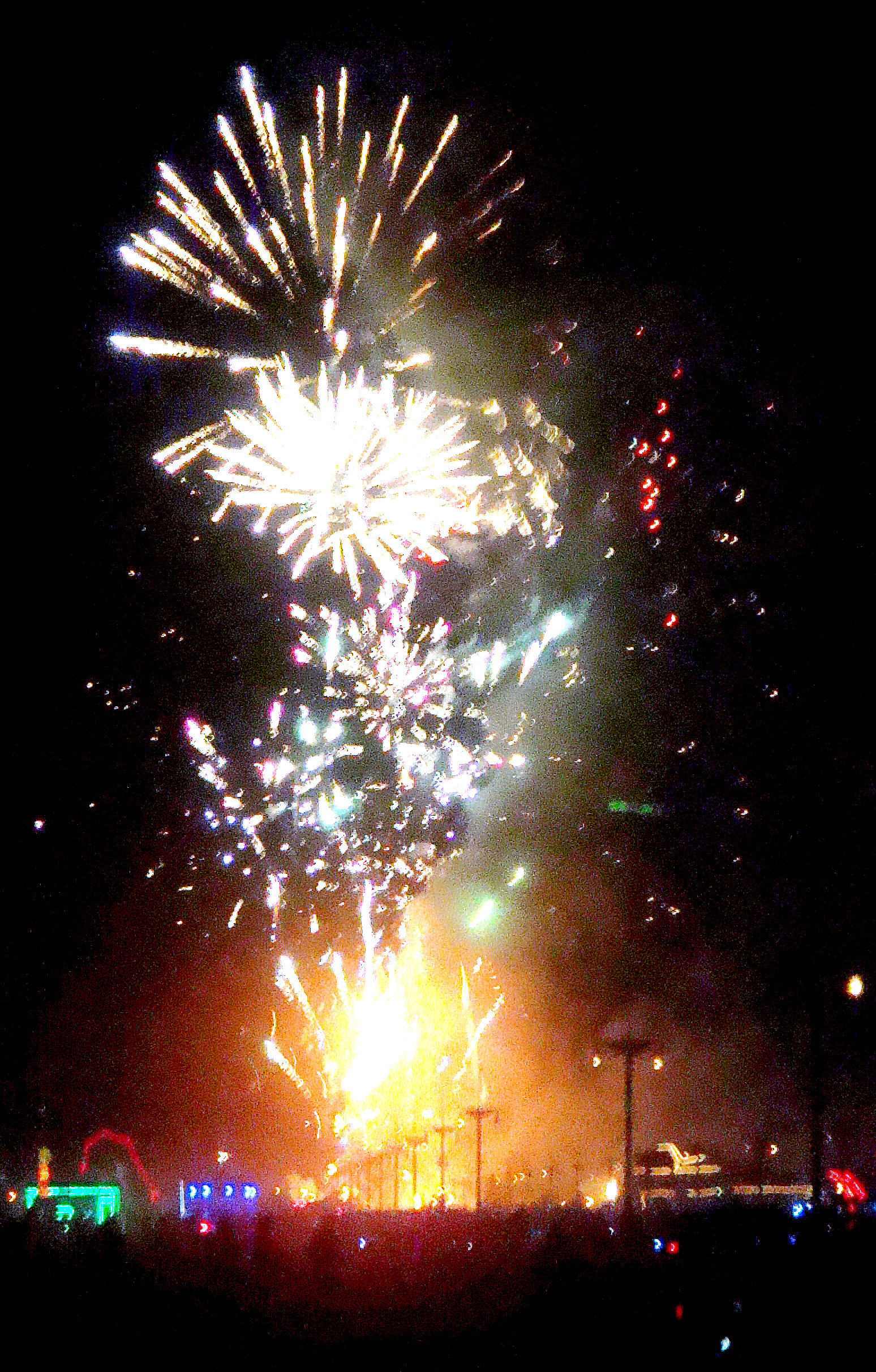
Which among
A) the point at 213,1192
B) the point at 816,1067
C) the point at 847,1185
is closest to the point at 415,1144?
the point at 847,1185

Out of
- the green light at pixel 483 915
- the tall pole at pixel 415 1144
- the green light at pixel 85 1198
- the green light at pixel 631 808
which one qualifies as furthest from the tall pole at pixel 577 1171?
the green light at pixel 85 1198

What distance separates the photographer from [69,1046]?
27812mm

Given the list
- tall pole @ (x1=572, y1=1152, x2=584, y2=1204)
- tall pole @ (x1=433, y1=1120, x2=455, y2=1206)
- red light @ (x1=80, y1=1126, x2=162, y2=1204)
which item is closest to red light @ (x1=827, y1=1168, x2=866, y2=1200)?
tall pole @ (x1=433, y1=1120, x2=455, y2=1206)

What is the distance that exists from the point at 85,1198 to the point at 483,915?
25249 millimetres

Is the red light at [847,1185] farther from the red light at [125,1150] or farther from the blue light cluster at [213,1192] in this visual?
the red light at [125,1150]

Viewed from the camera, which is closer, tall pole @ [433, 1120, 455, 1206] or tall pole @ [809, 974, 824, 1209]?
tall pole @ [809, 974, 824, 1209]

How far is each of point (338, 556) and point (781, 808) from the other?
1110cm

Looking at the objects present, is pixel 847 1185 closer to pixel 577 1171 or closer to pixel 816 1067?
pixel 816 1067

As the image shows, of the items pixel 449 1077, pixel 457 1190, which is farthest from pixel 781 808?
pixel 457 1190

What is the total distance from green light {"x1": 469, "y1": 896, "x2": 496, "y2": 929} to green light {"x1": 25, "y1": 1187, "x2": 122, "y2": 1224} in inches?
940

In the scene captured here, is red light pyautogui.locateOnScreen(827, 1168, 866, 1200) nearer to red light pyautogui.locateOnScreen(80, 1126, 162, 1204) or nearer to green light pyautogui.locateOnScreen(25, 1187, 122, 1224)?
red light pyautogui.locateOnScreen(80, 1126, 162, 1204)

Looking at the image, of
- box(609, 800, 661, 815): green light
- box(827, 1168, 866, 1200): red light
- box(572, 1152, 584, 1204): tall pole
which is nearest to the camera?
box(827, 1168, 866, 1200): red light

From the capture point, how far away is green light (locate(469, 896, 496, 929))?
4238 centimetres

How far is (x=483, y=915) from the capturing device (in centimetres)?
4278
